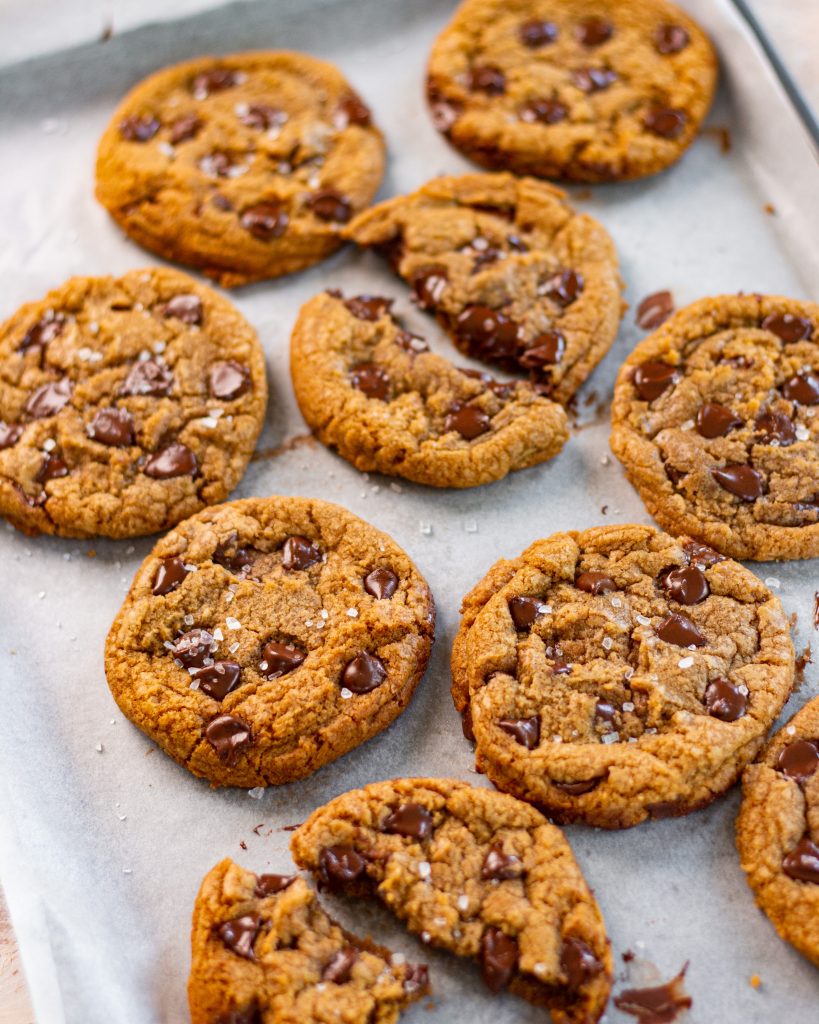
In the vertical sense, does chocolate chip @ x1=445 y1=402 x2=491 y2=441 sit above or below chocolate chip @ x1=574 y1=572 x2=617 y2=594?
above

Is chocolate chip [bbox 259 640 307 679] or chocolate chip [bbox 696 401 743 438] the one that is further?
chocolate chip [bbox 696 401 743 438]

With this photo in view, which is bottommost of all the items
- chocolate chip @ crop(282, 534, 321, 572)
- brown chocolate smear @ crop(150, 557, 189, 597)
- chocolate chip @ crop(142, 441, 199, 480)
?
chocolate chip @ crop(282, 534, 321, 572)

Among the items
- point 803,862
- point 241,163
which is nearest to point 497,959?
point 803,862

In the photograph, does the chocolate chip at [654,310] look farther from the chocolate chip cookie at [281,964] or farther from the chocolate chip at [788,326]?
the chocolate chip cookie at [281,964]

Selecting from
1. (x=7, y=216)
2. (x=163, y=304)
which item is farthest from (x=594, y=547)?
(x=7, y=216)

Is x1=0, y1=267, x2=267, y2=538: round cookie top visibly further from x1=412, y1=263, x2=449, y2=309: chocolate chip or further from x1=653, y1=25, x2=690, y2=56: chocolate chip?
x1=653, y1=25, x2=690, y2=56: chocolate chip

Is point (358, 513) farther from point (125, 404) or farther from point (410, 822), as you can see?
point (410, 822)

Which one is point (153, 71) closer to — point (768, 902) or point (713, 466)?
point (713, 466)

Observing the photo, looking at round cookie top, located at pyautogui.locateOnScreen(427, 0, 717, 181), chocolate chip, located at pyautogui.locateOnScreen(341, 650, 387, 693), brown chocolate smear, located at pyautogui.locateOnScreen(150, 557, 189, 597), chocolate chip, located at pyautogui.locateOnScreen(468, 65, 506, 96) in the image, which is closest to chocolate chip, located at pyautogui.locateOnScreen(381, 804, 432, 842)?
chocolate chip, located at pyautogui.locateOnScreen(341, 650, 387, 693)

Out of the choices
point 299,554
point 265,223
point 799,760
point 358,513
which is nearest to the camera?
point 799,760
